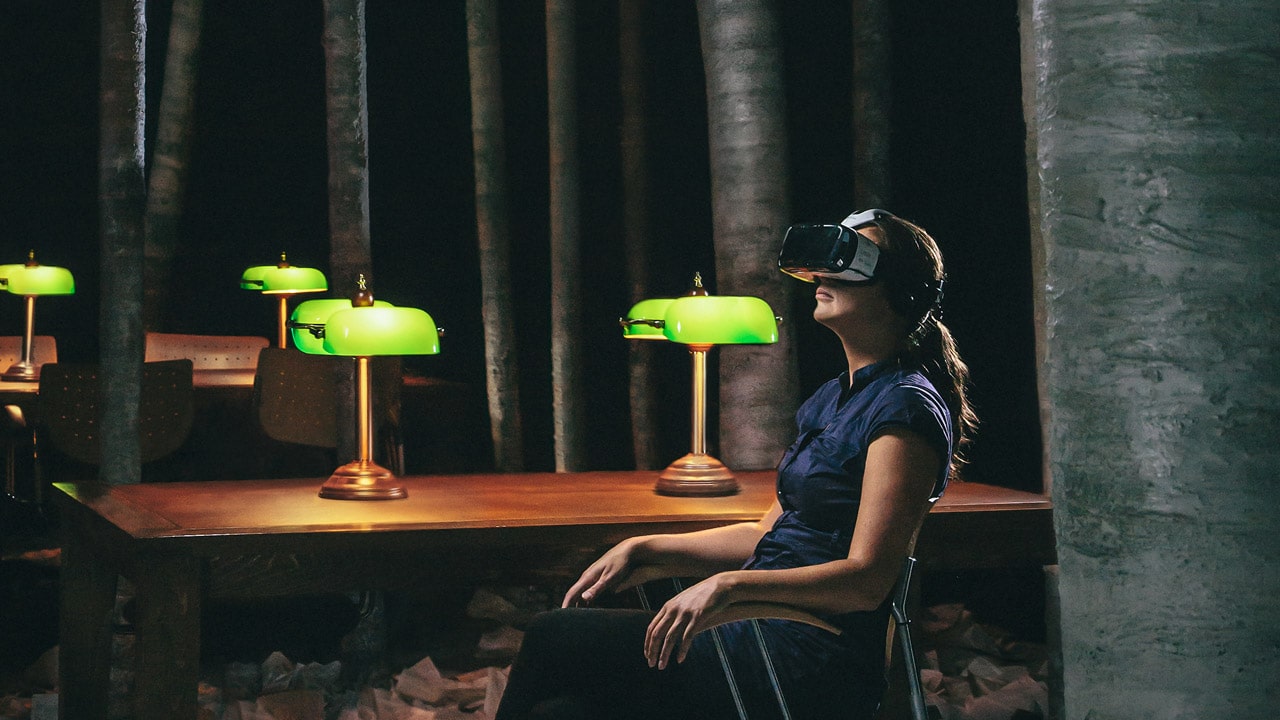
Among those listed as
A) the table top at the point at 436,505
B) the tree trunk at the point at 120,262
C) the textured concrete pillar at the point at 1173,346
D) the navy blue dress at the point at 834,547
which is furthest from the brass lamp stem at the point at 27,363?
the textured concrete pillar at the point at 1173,346

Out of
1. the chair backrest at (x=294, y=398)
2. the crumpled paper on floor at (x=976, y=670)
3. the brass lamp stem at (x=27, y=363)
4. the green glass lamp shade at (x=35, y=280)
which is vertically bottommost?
the crumpled paper on floor at (x=976, y=670)

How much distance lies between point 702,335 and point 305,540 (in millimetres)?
1205

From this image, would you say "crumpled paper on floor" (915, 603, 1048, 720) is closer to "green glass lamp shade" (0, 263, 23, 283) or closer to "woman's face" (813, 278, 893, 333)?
"woman's face" (813, 278, 893, 333)

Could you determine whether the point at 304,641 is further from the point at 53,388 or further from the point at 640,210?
the point at 640,210

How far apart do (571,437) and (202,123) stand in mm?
6410

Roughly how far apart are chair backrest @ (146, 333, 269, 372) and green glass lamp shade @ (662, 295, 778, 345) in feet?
22.0

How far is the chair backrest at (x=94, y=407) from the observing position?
21.0ft

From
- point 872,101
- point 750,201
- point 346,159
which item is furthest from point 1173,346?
point 872,101

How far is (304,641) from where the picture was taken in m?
5.33

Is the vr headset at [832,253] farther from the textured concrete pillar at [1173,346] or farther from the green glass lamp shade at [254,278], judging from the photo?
the green glass lamp shade at [254,278]

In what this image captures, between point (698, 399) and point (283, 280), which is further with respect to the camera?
point (283, 280)

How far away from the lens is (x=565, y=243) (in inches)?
291

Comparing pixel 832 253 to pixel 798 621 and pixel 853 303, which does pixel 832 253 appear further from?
pixel 798 621

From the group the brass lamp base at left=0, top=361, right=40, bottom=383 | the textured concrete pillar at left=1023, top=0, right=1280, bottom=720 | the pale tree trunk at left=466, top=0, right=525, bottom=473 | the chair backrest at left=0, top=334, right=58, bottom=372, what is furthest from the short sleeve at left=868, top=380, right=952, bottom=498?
the chair backrest at left=0, top=334, right=58, bottom=372
